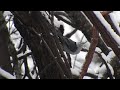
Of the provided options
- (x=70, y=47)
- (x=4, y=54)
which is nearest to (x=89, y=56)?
(x=70, y=47)

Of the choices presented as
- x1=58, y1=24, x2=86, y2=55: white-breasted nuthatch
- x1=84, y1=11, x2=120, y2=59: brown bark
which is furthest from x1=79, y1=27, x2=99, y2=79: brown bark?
x1=58, y1=24, x2=86, y2=55: white-breasted nuthatch

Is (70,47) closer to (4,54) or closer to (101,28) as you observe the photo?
(4,54)

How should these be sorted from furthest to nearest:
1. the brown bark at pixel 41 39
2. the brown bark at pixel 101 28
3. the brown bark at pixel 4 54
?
the brown bark at pixel 4 54 → the brown bark at pixel 41 39 → the brown bark at pixel 101 28

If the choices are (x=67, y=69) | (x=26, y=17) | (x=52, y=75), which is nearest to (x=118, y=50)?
(x=67, y=69)

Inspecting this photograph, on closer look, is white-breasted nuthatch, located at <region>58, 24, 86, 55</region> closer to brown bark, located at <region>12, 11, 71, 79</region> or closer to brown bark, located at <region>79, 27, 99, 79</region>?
brown bark, located at <region>12, 11, 71, 79</region>

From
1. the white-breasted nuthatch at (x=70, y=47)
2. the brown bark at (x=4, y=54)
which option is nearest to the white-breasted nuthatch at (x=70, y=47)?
the white-breasted nuthatch at (x=70, y=47)

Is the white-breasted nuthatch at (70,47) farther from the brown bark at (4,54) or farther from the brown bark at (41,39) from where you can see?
the brown bark at (4,54)

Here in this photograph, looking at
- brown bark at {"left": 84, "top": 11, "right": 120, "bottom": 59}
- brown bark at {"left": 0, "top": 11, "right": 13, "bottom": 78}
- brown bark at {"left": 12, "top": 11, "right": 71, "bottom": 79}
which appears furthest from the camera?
brown bark at {"left": 0, "top": 11, "right": 13, "bottom": 78}

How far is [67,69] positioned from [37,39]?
1.11ft

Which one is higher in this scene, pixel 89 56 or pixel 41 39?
pixel 41 39
